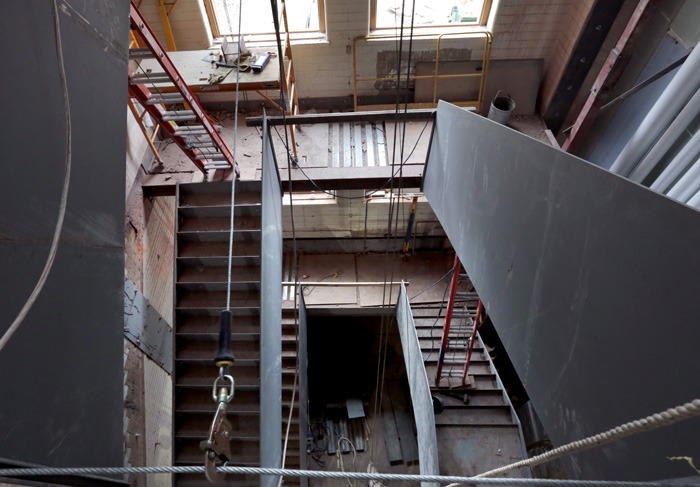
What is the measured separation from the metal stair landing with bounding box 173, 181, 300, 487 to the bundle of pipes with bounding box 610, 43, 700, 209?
12.4 feet

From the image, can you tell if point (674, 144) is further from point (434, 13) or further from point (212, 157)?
point (434, 13)

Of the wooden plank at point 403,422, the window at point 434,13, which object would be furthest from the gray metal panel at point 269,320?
the wooden plank at point 403,422

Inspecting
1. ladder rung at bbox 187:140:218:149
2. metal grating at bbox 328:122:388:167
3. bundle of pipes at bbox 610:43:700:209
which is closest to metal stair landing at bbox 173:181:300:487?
ladder rung at bbox 187:140:218:149

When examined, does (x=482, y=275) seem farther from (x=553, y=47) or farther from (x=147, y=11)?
(x=147, y=11)

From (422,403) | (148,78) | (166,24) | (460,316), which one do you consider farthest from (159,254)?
(460,316)

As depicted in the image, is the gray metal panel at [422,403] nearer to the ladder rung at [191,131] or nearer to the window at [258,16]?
the ladder rung at [191,131]

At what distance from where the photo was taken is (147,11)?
22.5ft

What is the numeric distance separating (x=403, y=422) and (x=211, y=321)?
241 inches

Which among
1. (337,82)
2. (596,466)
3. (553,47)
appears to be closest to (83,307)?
(596,466)

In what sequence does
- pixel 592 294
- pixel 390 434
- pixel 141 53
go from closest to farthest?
1. pixel 592 294
2. pixel 141 53
3. pixel 390 434

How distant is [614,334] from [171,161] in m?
6.99

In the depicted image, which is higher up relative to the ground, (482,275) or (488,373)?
(482,275)

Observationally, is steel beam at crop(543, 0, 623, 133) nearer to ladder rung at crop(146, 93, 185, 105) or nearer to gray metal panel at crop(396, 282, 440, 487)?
gray metal panel at crop(396, 282, 440, 487)

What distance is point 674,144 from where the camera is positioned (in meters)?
2.35
